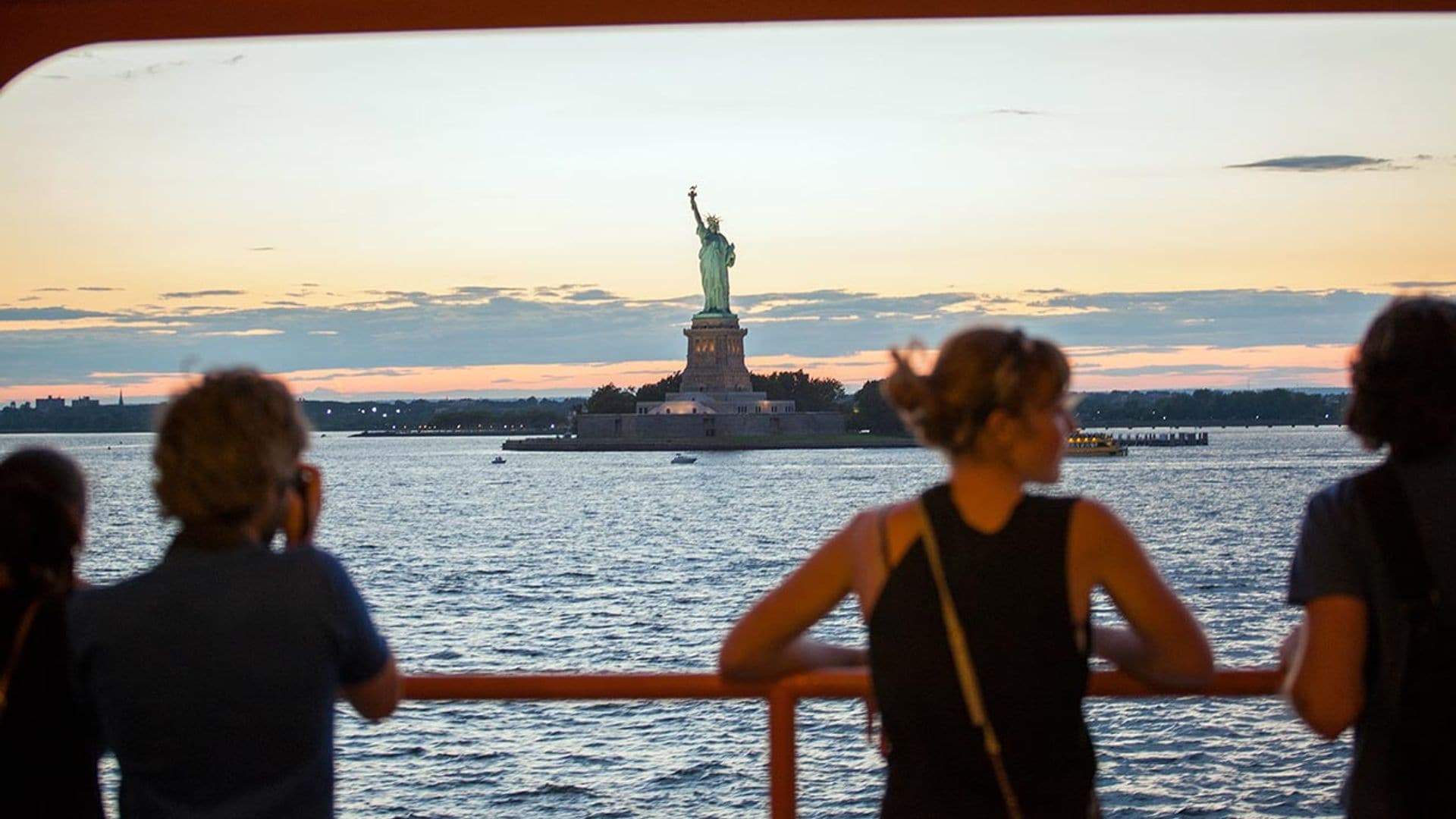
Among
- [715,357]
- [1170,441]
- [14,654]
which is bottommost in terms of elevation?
[1170,441]

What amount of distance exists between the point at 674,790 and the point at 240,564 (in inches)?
591

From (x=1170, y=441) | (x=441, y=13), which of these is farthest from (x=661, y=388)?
(x=441, y=13)

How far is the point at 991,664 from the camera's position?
6.17 ft

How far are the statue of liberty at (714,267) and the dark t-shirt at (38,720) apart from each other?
92.5m

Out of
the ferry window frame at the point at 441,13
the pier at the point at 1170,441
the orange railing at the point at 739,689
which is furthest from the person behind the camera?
the pier at the point at 1170,441

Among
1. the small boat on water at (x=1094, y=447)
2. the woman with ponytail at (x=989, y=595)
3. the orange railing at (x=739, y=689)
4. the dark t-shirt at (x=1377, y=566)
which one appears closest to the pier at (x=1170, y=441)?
the small boat on water at (x=1094, y=447)

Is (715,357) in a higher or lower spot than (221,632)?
higher

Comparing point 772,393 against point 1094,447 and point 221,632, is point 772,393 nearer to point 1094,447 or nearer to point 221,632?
point 1094,447

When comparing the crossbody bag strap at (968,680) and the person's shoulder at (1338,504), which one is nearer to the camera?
the crossbody bag strap at (968,680)

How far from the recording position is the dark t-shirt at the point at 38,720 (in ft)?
7.23

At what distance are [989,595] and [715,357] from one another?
97516 mm

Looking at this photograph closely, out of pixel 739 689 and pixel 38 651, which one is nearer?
pixel 38 651

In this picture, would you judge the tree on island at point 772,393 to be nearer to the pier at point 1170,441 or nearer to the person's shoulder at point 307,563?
the pier at point 1170,441

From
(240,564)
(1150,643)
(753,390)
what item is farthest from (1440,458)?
(753,390)
